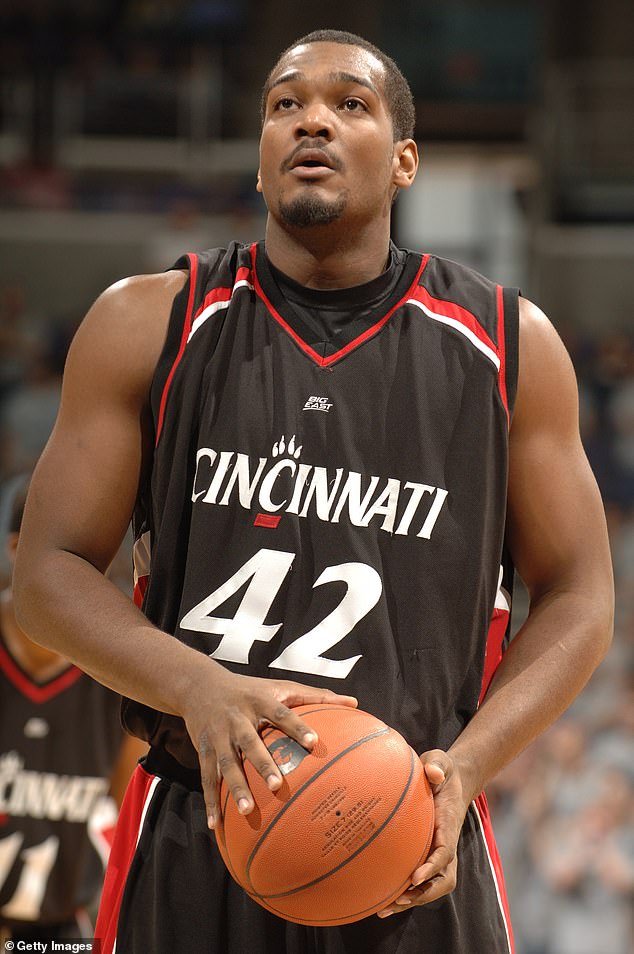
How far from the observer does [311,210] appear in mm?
2082

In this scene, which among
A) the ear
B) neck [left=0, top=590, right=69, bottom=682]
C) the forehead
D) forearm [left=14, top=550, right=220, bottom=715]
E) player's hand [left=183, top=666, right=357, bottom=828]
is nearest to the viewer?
player's hand [left=183, top=666, right=357, bottom=828]

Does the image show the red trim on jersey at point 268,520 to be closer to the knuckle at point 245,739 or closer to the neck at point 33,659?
the knuckle at point 245,739

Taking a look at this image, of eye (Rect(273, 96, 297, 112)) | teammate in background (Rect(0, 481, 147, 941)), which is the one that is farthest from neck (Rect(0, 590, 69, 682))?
eye (Rect(273, 96, 297, 112))

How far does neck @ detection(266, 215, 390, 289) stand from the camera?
7.13ft

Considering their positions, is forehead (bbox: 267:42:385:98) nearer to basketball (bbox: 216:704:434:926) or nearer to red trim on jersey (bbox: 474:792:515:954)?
basketball (bbox: 216:704:434:926)

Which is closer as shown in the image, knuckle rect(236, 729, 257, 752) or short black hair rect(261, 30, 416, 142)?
knuckle rect(236, 729, 257, 752)

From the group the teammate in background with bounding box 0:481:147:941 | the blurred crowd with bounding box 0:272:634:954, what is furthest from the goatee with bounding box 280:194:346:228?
the blurred crowd with bounding box 0:272:634:954

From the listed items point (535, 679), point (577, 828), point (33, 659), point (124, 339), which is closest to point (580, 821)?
point (577, 828)

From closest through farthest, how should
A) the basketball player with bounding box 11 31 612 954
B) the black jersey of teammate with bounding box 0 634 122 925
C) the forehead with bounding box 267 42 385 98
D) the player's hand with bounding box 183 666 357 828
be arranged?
1. the player's hand with bounding box 183 666 357 828
2. the basketball player with bounding box 11 31 612 954
3. the forehead with bounding box 267 42 385 98
4. the black jersey of teammate with bounding box 0 634 122 925

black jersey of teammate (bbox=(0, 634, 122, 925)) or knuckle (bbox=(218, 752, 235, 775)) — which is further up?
knuckle (bbox=(218, 752, 235, 775))

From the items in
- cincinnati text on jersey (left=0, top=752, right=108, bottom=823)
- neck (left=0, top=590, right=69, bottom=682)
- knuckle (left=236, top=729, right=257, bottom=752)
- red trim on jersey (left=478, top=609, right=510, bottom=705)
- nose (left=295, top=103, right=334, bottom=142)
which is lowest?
cincinnati text on jersey (left=0, top=752, right=108, bottom=823)

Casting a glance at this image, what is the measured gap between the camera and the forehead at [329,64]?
2.13 m

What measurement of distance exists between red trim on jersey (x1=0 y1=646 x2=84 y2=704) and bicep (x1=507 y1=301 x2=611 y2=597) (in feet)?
7.26

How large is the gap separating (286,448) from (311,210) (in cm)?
41
